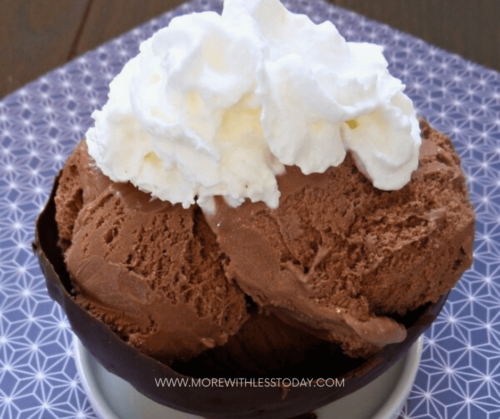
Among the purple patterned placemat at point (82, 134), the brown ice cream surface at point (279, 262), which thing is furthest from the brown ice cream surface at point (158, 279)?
the purple patterned placemat at point (82, 134)

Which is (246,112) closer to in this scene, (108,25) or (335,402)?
(335,402)

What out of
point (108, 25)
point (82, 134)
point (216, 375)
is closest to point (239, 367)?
point (216, 375)

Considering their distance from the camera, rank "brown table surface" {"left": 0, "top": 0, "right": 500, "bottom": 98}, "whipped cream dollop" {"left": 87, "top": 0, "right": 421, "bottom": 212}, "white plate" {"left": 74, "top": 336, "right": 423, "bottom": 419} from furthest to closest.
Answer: "brown table surface" {"left": 0, "top": 0, "right": 500, "bottom": 98}, "white plate" {"left": 74, "top": 336, "right": 423, "bottom": 419}, "whipped cream dollop" {"left": 87, "top": 0, "right": 421, "bottom": 212}

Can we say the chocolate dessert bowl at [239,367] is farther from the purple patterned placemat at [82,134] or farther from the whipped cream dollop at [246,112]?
the purple patterned placemat at [82,134]

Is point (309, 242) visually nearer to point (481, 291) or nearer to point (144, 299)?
point (144, 299)

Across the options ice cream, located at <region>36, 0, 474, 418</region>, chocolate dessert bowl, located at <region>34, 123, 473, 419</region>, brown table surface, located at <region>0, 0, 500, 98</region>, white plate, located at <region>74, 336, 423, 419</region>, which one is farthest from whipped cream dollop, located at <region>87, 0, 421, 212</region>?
brown table surface, located at <region>0, 0, 500, 98</region>

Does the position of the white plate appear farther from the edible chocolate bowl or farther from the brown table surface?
the brown table surface
